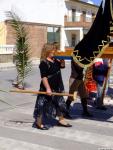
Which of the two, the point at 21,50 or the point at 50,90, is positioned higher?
the point at 21,50

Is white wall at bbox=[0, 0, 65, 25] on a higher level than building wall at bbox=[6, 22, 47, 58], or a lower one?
higher

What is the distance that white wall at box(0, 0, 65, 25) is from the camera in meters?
39.4

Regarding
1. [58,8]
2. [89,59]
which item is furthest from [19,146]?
[58,8]

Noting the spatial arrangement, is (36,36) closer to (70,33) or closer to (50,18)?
(50,18)

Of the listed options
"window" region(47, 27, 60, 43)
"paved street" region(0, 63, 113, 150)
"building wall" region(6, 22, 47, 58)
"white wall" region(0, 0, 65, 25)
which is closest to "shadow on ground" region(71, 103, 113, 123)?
"paved street" region(0, 63, 113, 150)

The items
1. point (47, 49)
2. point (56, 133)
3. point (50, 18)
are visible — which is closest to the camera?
point (56, 133)

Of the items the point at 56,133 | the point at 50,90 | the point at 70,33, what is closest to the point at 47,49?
the point at 50,90

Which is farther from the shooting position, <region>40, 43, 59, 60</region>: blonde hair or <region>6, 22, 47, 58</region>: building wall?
<region>6, 22, 47, 58</region>: building wall

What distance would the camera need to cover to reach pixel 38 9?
41.5 meters

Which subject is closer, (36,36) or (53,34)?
(36,36)

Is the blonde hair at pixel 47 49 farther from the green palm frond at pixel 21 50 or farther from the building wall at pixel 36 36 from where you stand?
the building wall at pixel 36 36

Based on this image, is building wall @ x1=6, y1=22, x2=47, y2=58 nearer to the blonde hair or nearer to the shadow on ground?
the shadow on ground

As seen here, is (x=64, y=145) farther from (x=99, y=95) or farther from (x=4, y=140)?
(x=99, y=95)

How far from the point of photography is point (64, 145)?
730 centimetres
